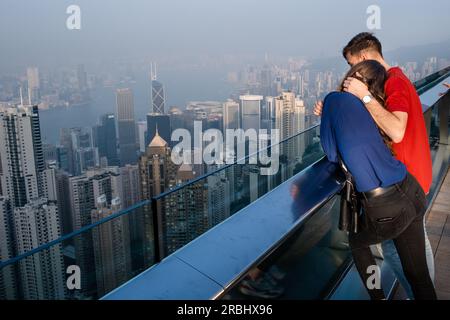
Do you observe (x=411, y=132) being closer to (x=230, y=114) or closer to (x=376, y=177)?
(x=376, y=177)

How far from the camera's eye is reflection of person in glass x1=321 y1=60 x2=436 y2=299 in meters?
1.27

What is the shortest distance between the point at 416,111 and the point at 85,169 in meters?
12.7

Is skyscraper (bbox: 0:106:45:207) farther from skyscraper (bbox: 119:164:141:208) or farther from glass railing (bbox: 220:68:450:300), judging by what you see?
glass railing (bbox: 220:68:450:300)

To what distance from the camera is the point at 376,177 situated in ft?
4.25

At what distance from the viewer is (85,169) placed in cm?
1303

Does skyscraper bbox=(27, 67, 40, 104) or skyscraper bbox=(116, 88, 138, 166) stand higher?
skyscraper bbox=(27, 67, 40, 104)

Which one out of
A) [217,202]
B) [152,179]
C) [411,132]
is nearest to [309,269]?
[217,202]

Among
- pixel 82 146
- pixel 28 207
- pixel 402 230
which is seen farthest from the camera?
pixel 82 146

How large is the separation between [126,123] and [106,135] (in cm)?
153

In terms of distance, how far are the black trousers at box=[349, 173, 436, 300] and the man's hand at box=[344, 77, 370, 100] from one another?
12.3 inches

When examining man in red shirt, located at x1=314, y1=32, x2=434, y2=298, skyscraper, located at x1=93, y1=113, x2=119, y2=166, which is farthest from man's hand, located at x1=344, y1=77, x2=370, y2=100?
skyscraper, located at x1=93, y1=113, x2=119, y2=166

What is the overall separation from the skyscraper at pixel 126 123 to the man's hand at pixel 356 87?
9403mm

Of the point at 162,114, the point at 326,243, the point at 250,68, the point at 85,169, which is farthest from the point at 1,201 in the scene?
the point at 250,68

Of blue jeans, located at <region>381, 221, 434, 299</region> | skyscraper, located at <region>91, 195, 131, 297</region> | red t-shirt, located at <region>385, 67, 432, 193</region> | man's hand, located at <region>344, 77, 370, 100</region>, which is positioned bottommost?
blue jeans, located at <region>381, 221, 434, 299</region>
